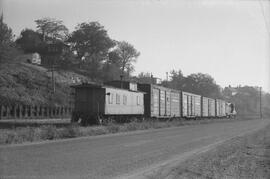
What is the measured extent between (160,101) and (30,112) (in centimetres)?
1385

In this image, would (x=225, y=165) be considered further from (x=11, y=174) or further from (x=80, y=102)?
(x=80, y=102)

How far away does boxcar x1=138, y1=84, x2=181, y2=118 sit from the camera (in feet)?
125

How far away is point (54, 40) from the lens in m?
111

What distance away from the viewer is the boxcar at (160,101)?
38188mm

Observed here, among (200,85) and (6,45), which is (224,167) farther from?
(200,85)

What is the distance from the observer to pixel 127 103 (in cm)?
3400

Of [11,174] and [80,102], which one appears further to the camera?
[80,102]

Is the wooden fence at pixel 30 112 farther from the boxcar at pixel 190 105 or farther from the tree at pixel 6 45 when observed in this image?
the tree at pixel 6 45

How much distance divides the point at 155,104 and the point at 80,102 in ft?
31.9

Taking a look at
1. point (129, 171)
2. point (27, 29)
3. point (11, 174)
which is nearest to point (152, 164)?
point (129, 171)

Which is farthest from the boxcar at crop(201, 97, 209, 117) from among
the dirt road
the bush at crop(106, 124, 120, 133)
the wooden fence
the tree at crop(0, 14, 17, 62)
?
the dirt road

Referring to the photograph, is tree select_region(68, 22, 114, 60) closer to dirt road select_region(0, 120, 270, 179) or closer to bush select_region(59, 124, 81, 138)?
bush select_region(59, 124, 81, 138)

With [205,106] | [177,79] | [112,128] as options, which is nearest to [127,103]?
[112,128]

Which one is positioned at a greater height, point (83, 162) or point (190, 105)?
point (190, 105)
